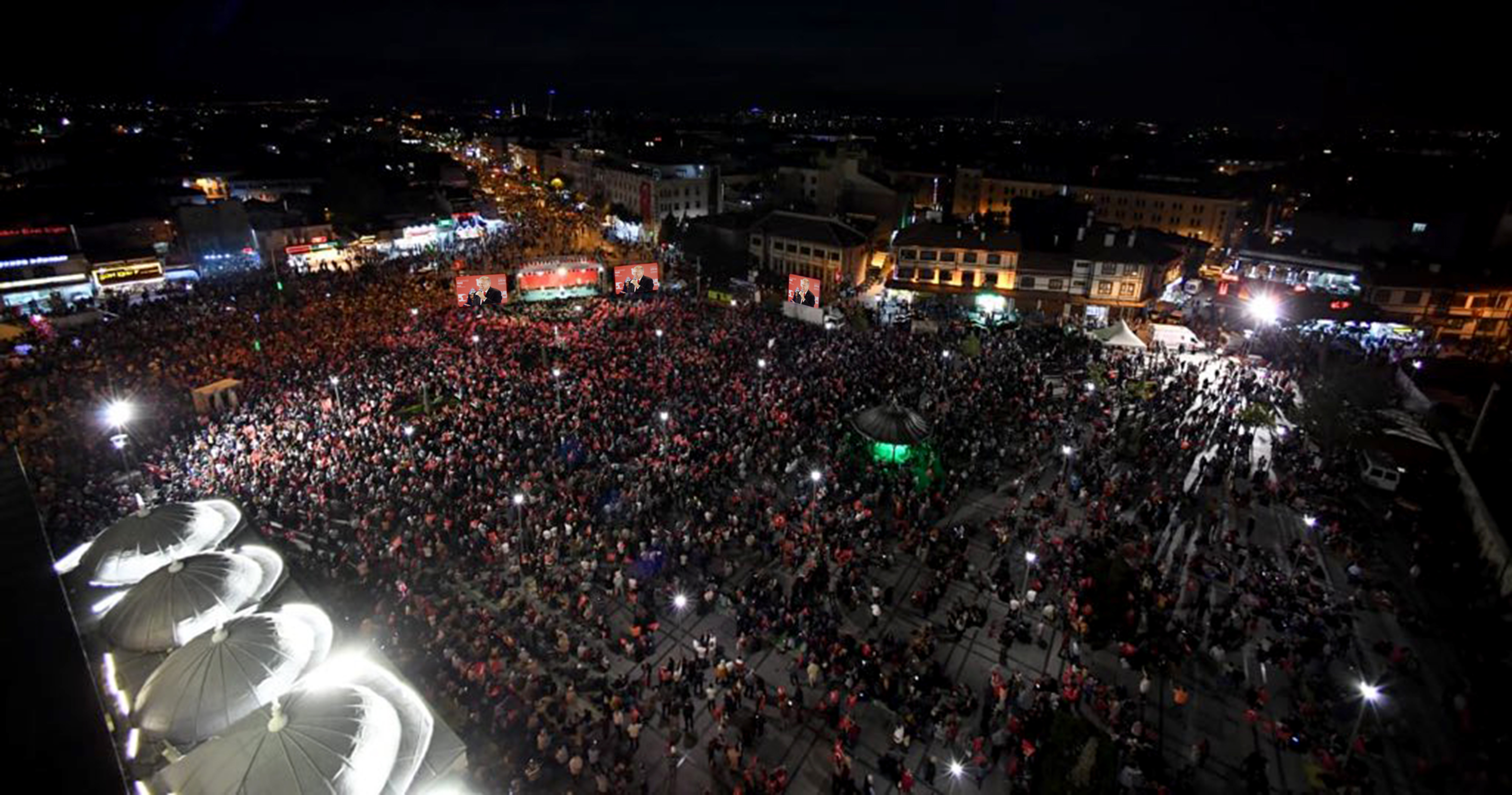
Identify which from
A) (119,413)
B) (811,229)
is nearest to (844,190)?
(811,229)

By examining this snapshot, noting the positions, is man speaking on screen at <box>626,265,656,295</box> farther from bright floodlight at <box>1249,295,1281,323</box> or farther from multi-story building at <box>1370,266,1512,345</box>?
multi-story building at <box>1370,266,1512,345</box>

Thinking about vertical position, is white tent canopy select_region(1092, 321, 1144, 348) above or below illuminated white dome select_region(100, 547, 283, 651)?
below

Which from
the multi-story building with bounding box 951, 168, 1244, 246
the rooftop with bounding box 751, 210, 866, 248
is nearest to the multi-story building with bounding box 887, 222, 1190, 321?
the rooftop with bounding box 751, 210, 866, 248

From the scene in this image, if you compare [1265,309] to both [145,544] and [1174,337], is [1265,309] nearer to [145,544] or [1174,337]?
[1174,337]

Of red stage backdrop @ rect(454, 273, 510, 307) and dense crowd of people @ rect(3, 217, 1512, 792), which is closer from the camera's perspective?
dense crowd of people @ rect(3, 217, 1512, 792)

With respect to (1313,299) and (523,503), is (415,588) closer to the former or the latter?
(523,503)

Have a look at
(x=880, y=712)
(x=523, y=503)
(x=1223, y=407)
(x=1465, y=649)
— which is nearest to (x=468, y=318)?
(x=523, y=503)

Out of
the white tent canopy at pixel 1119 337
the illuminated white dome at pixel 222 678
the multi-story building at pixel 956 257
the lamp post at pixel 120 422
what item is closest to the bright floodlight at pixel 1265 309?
the white tent canopy at pixel 1119 337
